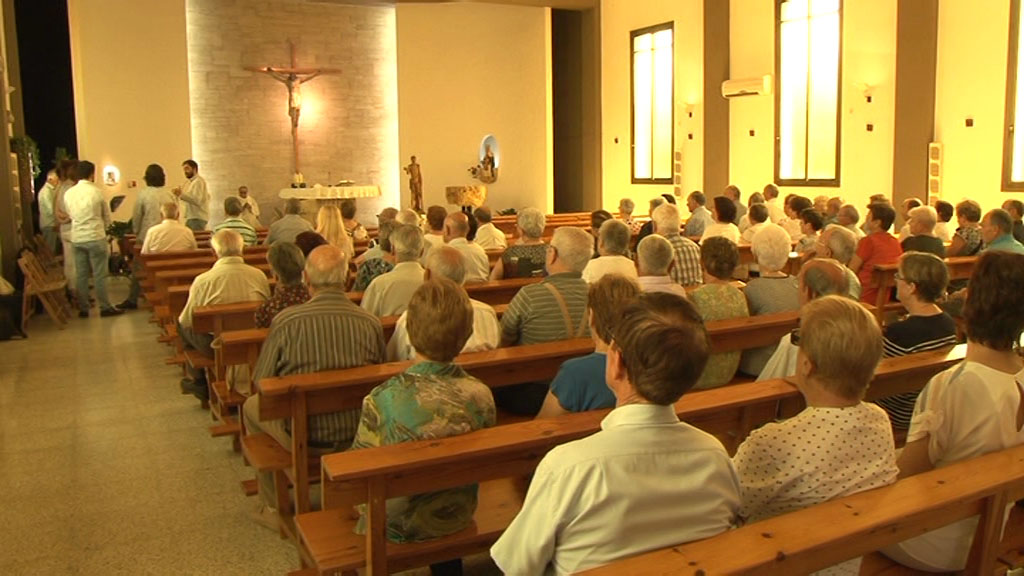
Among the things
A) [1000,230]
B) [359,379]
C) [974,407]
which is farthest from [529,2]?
[974,407]

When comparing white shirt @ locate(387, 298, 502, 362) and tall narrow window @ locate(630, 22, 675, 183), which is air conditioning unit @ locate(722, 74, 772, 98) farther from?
white shirt @ locate(387, 298, 502, 362)

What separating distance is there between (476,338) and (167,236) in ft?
17.1

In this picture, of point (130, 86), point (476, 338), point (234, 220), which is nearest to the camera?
point (476, 338)

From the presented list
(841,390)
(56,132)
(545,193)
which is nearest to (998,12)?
(545,193)

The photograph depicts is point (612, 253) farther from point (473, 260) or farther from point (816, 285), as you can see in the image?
point (816, 285)

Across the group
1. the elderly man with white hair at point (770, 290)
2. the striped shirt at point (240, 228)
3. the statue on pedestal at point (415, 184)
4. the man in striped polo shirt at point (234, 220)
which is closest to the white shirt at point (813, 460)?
the elderly man with white hair at point (770, 290)

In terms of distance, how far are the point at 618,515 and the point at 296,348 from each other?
1.84m

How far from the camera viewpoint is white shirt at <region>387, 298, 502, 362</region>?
3.45 metres

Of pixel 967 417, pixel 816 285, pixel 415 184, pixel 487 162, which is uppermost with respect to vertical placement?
pixel 487 162

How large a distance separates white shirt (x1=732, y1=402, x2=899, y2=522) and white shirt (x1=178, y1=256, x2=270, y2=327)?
3.65 metres

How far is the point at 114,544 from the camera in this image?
3.36 m

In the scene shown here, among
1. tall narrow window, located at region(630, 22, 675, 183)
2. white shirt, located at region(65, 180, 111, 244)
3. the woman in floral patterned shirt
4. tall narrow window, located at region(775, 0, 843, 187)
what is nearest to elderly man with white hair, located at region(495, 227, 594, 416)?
the woman in floral patterned shirt

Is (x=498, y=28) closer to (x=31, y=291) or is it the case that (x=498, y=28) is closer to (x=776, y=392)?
(x=31, y=291)

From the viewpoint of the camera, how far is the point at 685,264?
572 cm
